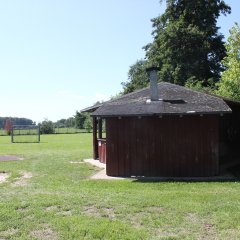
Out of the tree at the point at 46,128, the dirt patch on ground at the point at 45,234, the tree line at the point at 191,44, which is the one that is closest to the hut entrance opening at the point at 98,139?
the dirt patch on ground at the point at 45,234

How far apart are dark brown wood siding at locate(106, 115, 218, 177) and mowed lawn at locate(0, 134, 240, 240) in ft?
6.83

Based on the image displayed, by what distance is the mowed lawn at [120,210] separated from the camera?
25.5 feet

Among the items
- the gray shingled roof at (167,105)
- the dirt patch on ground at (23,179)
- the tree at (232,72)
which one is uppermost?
the tree at (232,72)

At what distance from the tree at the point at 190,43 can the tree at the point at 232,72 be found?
8728 millimetres

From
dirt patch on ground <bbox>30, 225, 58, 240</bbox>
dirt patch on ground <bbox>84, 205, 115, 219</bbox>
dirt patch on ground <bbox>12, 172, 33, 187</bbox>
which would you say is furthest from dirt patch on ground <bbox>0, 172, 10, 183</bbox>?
dirt patch on ground <bbox>30, 225, 58, 240</bbox>

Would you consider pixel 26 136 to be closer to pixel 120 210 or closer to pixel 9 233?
pixel 120 210

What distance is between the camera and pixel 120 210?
9414mm

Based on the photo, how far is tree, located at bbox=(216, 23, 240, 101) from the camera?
31156mm

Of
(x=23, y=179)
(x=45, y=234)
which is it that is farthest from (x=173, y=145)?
(x=45, y=234)

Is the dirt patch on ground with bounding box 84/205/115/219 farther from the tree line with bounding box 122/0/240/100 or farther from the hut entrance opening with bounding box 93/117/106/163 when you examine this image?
the tree line with bounding box 122/0/240/100

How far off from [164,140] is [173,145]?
36cm

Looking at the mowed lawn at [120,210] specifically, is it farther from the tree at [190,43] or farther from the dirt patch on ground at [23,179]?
the tree at [190,43]

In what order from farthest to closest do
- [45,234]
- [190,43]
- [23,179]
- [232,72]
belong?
[190,43] → [232,72] → [23,179] → [45,234]

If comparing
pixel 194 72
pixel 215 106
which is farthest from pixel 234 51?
pixel 215 106
